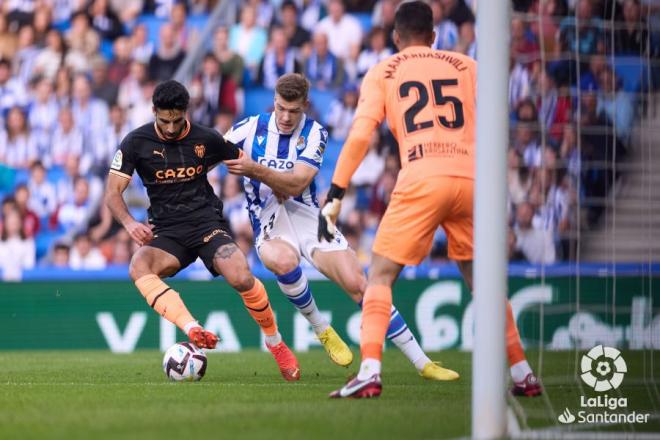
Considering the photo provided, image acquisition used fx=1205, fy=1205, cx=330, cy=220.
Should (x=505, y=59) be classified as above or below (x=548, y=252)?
above

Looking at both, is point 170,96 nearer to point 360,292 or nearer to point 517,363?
point 360,292

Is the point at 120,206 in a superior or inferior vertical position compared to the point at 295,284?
superior

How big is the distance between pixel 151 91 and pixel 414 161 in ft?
38.4

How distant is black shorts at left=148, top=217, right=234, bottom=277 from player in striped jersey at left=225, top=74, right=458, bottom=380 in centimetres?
48

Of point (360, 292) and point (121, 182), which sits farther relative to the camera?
point (360, 292)

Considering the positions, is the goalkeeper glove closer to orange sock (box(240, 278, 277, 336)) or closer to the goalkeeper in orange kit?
the goalkeeper in orange kit

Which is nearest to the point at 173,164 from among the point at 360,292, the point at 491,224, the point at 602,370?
the point at 360,292

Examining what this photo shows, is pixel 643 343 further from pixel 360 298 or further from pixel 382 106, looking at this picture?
pixel 382 106

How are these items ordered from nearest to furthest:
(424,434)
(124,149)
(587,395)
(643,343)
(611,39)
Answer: (424,434) → (587,395) → (124,149) → (611,39) → (643,343)

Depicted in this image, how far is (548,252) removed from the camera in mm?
12938

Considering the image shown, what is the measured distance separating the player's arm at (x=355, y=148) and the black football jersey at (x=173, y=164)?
2.31 metres

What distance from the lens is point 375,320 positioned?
7121 millimetres

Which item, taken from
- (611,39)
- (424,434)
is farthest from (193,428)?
(611,39)

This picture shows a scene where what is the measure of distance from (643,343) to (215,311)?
508cm
